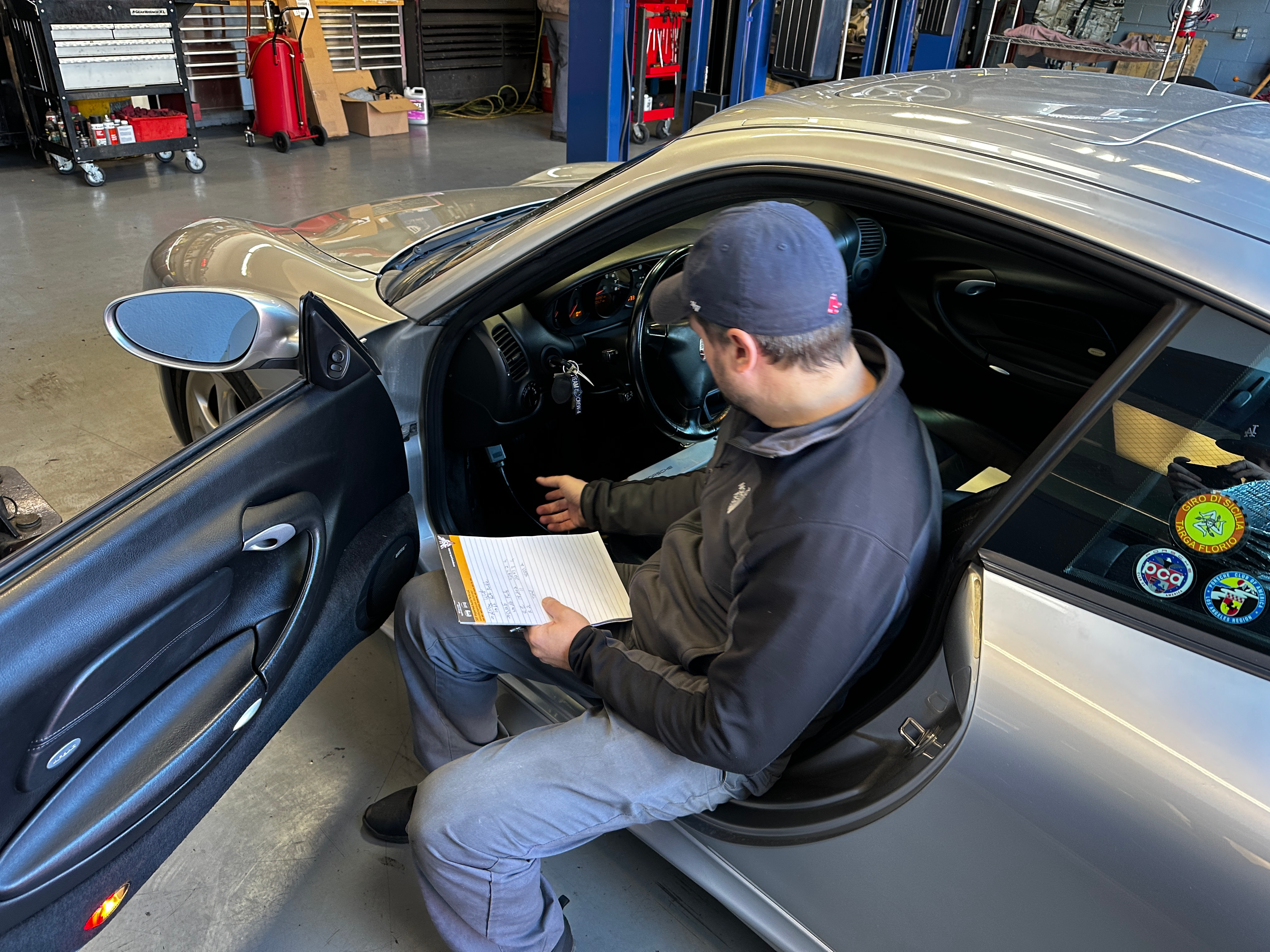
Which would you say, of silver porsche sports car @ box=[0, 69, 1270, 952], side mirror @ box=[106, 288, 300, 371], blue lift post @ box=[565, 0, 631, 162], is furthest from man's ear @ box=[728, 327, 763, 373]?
blue lift post @ box=[565, 0, 631, 162]

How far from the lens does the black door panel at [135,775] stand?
0.98 m

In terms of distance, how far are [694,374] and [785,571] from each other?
3.82 feet

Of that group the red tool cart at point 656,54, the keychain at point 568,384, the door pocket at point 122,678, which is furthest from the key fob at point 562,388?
the red tool cart at point 656,54

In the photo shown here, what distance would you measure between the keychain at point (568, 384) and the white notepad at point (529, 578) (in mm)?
343

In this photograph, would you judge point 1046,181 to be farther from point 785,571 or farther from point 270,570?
point 270,570

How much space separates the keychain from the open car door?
0.40m

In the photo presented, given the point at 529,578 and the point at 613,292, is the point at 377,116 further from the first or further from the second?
the point at 529,578

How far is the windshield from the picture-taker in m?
1.60

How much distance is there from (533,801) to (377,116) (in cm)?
777

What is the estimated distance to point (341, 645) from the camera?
1.50 m

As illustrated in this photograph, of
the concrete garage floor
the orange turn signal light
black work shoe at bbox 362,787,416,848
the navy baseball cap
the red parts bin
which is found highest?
the navy baseball cap

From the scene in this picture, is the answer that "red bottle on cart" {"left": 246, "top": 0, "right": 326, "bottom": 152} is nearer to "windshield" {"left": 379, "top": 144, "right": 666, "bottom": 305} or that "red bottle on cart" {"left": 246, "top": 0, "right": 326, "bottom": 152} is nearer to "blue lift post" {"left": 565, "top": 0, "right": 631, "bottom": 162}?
"blue lift post" {"left": 565, "top": 0, "right": 631, "bottom": 162}

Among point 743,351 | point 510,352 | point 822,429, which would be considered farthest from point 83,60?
point 822,429

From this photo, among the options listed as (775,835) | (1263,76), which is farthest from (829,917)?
(1263,76)
